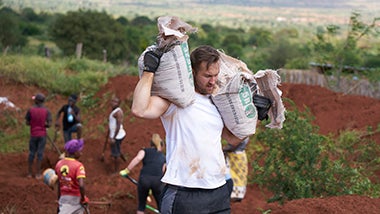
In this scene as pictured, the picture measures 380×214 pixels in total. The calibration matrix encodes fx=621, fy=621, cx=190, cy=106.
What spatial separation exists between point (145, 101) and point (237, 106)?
0.63 meters

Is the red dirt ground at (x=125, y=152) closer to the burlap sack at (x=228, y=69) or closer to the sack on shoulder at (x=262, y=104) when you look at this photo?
the sack on shoulder at (x=262, y=104)

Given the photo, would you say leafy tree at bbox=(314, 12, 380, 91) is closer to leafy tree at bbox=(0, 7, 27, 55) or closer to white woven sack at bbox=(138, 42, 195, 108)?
white woven sack at bbox=(138, 42, 195, 108)

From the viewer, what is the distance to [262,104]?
165 inches

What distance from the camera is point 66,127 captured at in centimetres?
1217

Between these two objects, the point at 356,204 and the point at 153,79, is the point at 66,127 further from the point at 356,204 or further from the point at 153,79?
the point at 153,79

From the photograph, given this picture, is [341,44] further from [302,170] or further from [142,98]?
[142,98]

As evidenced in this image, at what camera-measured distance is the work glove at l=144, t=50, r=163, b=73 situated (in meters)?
3.76

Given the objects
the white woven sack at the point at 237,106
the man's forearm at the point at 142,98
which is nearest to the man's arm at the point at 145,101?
the man's forearm at the point at 142,98

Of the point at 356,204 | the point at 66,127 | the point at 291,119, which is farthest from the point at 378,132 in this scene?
the point at 356,204

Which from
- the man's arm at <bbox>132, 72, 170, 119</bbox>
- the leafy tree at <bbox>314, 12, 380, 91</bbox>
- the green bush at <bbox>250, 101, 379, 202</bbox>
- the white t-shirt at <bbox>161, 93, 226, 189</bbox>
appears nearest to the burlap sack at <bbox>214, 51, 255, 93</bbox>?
the white t-shirt at <bbox>161, 93, 226, 189</bbox>

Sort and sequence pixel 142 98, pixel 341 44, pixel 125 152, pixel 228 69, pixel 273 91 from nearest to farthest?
pixel 142 98 < pixel 273 91 < pixel 228 69 < pixel 125 152 < pixel 341 44

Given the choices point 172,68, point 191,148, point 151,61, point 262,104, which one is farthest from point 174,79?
point 262,104

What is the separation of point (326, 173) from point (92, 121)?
31.0ft

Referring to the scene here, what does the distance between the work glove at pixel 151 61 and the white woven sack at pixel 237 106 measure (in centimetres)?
49
